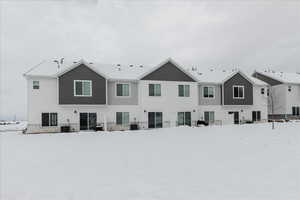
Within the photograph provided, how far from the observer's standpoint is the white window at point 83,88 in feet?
77.5

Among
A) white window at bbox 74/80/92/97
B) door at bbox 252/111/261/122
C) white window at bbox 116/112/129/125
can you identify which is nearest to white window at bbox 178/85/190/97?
white window at bbox 116/112/129/125

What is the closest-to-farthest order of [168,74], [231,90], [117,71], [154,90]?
[154,90] → [168,74] → [117,71] → [231,90]

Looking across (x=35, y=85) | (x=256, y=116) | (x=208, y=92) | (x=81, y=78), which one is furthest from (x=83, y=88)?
(x=256, y=116)

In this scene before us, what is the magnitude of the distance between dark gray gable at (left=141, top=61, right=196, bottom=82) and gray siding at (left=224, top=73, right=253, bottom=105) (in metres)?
6.06

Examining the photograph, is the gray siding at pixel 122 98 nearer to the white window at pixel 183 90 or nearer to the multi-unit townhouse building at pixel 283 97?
the white window at pixel 183 90

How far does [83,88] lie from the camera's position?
78.4 ft

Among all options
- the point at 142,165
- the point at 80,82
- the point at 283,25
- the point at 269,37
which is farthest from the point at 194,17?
the point at 142,165

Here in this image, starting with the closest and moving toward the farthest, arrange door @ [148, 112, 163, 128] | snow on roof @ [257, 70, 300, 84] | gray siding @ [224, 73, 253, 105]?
1. door @ [148, 112, 163, 128]
2. gray siding @ [224, 73, 253, 105]
3. snow on roof @ [257, 70, 300, 84]

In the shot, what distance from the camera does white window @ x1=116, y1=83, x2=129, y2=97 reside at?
25495 mm

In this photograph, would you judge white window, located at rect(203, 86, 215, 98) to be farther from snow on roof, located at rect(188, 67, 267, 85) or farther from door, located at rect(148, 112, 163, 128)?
door, located at rect(148, 112, 163, 128)

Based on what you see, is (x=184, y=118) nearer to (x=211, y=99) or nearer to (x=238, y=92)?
(x=211, y=99)

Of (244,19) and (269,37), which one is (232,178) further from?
(269,37)

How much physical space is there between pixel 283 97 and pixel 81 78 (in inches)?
1314

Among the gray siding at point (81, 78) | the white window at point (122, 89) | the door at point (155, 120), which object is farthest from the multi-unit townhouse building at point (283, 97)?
the gray siding at point (81, 78)
